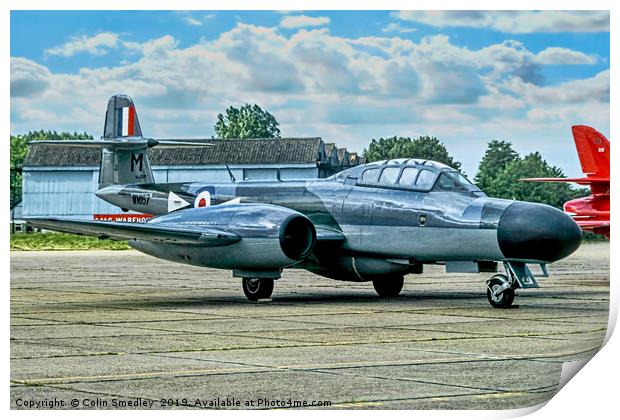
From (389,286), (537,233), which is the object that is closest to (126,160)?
(389,286)

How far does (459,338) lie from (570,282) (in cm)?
1149

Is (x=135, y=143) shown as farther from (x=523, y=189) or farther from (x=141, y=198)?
(x=523, y=189)

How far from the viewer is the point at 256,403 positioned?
31.2ft

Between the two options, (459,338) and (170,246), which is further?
(170,246)

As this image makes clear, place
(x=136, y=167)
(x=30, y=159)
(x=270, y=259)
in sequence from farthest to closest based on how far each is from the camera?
1. (x=136, y=167)
2. (x=270, y=259)
3. (x=30, y=159)

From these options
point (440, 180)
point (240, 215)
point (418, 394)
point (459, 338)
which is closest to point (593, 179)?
point (440, 180)

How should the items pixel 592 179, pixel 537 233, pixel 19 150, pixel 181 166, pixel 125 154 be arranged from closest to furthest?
pixel 19 150, pixel 592 179, pixel 537 233, pixel 181 166, pixel 125 154

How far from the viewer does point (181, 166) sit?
65.6 ft

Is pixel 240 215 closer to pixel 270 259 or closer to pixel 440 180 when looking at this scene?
pixel 270 259

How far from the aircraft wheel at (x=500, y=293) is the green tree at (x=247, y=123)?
4948 millimetres

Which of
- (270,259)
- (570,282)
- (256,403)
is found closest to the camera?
(256,403)

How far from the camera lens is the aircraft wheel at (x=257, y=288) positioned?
63.7 feet

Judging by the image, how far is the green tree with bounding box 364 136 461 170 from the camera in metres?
14.7

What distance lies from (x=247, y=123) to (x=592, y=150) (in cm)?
452
